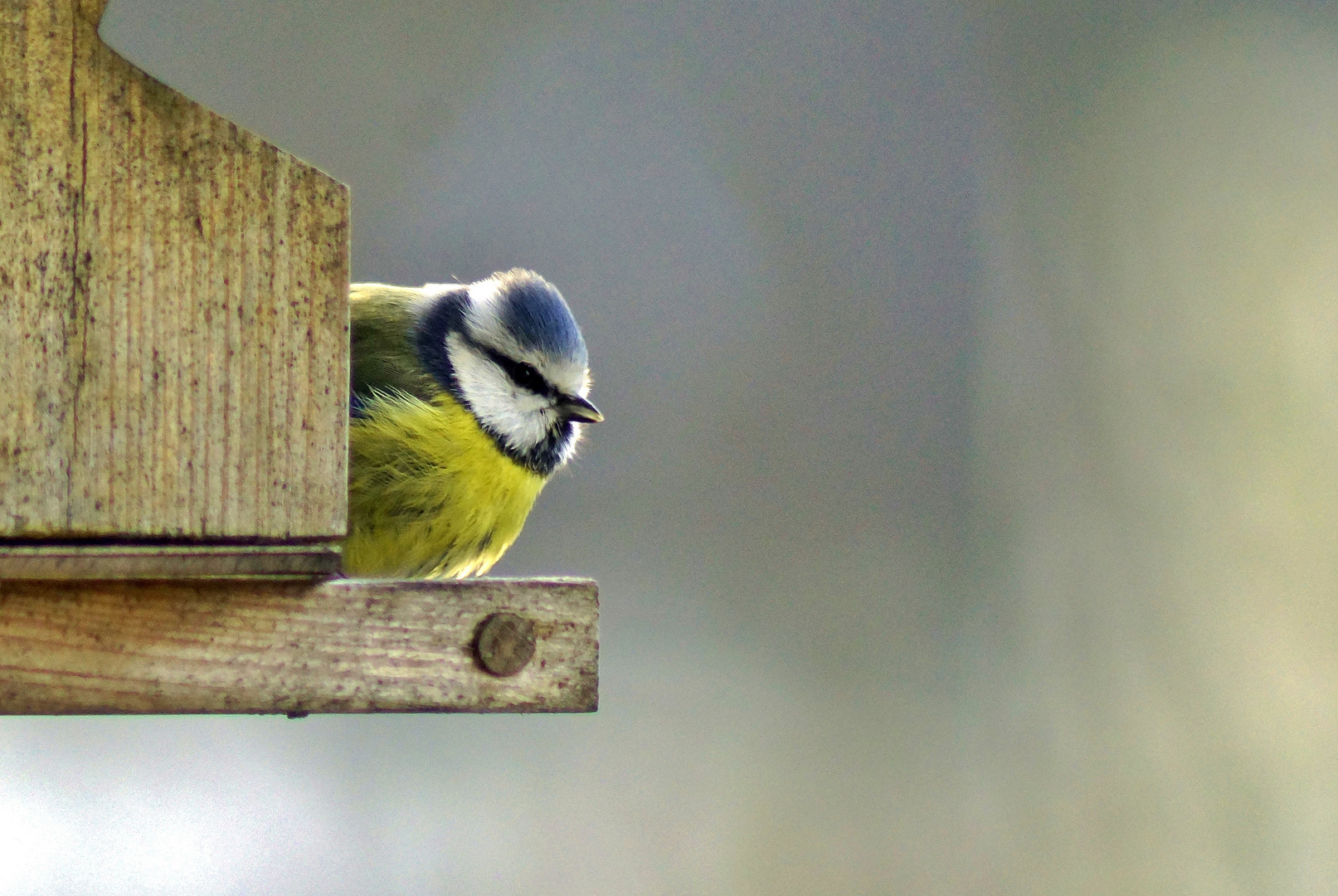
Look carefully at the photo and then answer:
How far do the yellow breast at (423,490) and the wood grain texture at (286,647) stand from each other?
0.31m

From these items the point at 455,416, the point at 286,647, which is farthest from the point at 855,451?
the point at 286,647

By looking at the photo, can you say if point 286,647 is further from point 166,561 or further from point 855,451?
point 855,451

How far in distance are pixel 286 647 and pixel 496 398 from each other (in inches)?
22.2

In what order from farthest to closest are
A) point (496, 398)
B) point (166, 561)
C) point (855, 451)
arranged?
point (855, 451)
point (496, 398)
point (166, 561)

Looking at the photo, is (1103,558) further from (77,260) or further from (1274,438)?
(77,260)

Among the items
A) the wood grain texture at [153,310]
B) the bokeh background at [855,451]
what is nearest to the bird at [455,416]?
the wood grain texture at [153,310]

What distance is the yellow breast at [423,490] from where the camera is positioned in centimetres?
133

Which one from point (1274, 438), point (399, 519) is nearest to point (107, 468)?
point (399, 519)

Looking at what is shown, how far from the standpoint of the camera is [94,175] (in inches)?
36.8

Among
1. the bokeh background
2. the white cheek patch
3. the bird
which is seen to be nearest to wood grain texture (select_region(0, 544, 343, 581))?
the bird

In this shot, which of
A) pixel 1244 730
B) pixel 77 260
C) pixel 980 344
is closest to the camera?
pixel 77 260

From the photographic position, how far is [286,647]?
0.99 meters

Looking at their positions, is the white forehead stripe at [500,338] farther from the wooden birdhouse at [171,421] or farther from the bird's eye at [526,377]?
the wooden birdhouse at [171,421]

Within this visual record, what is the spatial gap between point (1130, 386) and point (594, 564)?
1145 millimetres
